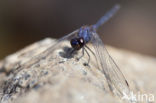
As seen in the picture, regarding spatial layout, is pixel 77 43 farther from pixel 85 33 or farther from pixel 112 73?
pixel 112 73

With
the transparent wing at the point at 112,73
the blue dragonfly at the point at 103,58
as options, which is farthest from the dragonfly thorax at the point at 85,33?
the transparent wing at the point at 112,73

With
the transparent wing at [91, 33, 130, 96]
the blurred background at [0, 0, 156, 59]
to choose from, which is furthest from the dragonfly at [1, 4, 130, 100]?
the blurred background at [0, 0, 156, 59]

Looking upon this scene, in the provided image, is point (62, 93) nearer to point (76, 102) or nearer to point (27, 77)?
point (76, 102)

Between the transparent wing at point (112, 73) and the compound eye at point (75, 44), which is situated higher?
the compound eye at point (75, 44)

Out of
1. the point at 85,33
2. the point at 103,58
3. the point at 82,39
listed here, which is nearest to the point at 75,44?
the point at 82,39

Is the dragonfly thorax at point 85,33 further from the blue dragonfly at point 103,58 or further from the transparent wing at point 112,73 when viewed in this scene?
the transparent wing at point 112,73

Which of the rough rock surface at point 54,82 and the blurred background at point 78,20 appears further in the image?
the blurred background at point 78,20
